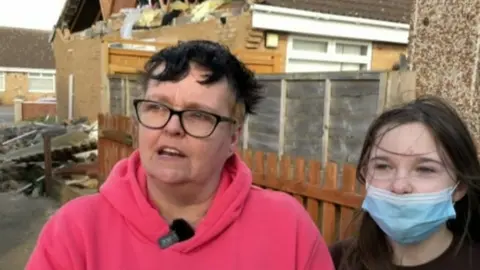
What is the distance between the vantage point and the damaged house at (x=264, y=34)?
948 centimetres

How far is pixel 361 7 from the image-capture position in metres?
11.7

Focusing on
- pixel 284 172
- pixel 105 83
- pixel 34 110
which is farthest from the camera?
pixel 34 110

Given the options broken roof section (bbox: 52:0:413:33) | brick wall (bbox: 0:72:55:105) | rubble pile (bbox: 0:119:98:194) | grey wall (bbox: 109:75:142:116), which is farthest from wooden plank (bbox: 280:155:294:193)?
brick wall (bbox: 0:72:55:105)

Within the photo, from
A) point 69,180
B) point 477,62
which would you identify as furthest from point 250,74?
point 69,180

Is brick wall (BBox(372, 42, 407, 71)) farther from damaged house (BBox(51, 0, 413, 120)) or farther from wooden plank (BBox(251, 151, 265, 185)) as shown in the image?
wooden plank (BBox(251, 151, 265, 185))

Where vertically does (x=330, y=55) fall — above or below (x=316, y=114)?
above

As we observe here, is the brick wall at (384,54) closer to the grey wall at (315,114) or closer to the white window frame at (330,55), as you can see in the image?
the white window frame at (330,55)

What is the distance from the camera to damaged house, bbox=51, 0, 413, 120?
948cm

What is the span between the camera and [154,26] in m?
13.1

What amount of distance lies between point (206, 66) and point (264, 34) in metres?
8.98

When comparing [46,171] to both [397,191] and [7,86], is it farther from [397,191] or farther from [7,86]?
[7,86]

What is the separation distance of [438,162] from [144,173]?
41.6 inches

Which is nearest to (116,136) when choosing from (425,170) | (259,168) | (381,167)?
(259,168)

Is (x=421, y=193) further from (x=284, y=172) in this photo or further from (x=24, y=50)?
(x=24, y=50)
